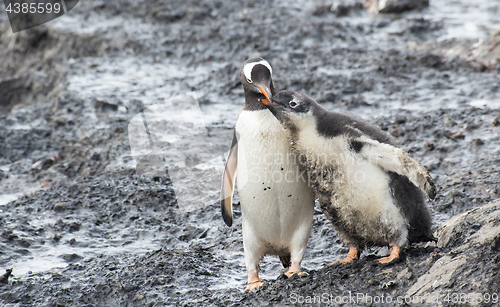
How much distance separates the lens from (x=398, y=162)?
2889 millimetres

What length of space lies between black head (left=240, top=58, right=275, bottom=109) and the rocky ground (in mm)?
1224

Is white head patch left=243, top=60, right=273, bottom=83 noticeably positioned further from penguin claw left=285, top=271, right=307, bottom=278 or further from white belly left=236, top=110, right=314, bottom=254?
penguin claw left=285, top=271, right=307, bottom=278

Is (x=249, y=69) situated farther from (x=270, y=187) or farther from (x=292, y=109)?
(x=270, y=187)

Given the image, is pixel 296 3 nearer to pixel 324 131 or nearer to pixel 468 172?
pixel 468 172

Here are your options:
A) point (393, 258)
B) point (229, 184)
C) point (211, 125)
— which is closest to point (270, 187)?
point (229, 184)

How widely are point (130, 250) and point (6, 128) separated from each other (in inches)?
157

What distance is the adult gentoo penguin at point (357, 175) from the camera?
9.96ft

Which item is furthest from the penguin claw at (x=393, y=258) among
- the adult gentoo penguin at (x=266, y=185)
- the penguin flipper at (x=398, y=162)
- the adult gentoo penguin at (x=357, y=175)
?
the adult gentoo penguin at (x=266, y=185)

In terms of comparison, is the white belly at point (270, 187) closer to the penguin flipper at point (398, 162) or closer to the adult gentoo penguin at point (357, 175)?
the adult gentoo penguin at point (357, 175)

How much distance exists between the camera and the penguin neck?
3.56 metres

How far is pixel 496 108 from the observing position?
6.25 m

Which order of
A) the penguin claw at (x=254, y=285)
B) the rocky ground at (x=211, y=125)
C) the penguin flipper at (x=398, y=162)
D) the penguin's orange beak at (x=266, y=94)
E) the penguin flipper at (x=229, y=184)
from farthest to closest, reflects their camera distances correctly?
the penguin flipper at (x=229, y=184)
the penguin claw at (x=254, y=285)
the penguin's orange beak at (x=266, y=94)
the rocky ground at (x=211, y=125)
the penguin flipper at (x=398, y=162)

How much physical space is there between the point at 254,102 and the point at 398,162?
1.15m

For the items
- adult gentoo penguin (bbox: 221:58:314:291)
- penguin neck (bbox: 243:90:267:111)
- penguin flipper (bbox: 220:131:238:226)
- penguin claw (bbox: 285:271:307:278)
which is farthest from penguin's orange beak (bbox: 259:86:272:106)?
penguin claw (bbox: 285:271:307:278)
